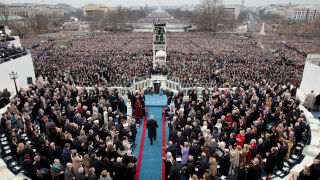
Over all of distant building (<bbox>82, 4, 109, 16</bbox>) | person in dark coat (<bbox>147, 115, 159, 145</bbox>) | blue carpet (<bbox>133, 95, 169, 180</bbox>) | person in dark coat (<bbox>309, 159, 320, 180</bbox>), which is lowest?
blue carpet (<bbox>133, 95, 169, 180</bbox>)

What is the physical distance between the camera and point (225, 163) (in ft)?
21.1

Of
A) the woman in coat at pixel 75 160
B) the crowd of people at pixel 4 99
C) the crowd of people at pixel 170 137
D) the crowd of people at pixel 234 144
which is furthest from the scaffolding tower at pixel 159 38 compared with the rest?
the woman in coat at pixel 75 160

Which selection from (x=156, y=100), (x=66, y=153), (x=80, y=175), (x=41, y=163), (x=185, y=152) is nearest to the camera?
(x=80, y=175)

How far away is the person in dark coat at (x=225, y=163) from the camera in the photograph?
20.6 ft

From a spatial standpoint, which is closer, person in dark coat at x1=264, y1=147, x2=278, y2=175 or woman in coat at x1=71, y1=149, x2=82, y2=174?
woman in coat at x1=71, y1=149, x2=82, y2=174

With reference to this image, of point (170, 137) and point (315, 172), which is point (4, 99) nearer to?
point (170, 137)

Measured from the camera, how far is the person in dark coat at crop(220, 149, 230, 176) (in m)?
6.29

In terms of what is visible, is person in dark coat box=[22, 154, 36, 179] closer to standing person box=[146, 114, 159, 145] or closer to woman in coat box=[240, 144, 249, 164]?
standing person box=[146, 114, 159, 145]

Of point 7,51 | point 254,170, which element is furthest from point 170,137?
point 7,51

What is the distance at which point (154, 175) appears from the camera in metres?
7.17

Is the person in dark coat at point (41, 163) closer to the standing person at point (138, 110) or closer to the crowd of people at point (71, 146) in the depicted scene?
the crowd of people at point (71, 146)

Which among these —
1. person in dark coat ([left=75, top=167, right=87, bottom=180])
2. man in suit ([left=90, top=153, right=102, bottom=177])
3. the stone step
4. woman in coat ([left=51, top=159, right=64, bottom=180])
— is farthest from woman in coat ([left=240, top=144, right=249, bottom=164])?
the stone step

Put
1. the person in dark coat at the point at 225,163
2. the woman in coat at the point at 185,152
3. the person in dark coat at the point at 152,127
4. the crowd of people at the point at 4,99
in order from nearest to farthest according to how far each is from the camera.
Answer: the person in dark coat at the point at 225,163 < the woman in coat at the point at 185,152 < the person in dark coat at the point at 152,127 < the crowd of people at the point at 4,99

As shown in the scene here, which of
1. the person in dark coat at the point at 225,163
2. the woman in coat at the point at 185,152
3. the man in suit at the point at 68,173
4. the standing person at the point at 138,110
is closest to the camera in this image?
the man in suit at the point at 68,173
